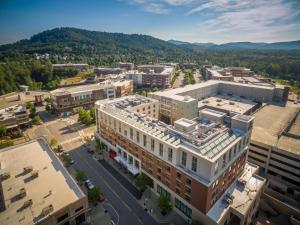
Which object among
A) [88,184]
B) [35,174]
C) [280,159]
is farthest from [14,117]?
[280,159]

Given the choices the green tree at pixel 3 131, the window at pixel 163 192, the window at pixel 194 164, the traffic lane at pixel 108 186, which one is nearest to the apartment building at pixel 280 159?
the window at pixel 194 164

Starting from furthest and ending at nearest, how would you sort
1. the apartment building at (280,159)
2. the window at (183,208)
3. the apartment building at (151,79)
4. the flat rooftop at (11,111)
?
1. the apartment building at (151,79)
2. the flat rooftop at (11,111)
3. the apartment building at (280,159)
4. the window at (183,208)

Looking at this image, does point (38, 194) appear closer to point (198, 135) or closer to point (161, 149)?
point (161, 149)

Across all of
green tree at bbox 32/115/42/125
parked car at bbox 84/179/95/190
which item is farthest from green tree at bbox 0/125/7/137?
parked car at bbox 84/179/95/190

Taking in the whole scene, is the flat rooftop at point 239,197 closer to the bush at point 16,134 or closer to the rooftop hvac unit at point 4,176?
the rooftop hvac unit at point 4,176

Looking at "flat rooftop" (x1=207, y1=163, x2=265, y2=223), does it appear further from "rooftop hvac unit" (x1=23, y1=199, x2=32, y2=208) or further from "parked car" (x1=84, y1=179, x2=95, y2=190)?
"rooftop hvac unit" (x1=23, y1=199, x2=32, y2=208)
